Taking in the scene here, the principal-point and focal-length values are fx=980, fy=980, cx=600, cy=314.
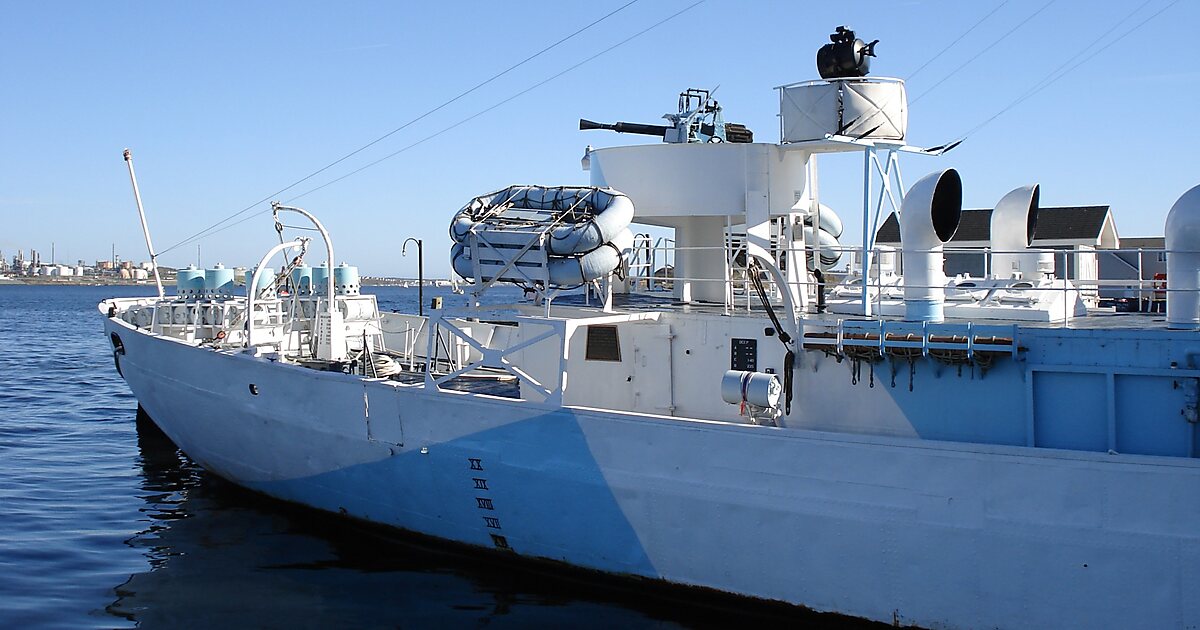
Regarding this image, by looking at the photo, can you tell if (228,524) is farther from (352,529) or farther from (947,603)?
(947,603)

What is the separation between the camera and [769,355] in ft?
41.2

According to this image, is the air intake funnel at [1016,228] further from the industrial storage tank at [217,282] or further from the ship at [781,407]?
the industrial storage tank at [217,282]

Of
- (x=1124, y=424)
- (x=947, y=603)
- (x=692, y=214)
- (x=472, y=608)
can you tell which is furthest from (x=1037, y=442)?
(x=472, y=608)

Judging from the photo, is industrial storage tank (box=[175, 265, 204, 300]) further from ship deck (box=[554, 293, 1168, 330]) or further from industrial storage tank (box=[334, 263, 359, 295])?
ship deck (box=[554, 293, 1168, 330])

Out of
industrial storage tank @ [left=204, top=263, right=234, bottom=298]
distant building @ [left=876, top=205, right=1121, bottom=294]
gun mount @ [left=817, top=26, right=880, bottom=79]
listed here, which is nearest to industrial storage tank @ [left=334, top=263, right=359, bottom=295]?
industrial storage tank @ [left=204, top=263, right=234, bottom=298]

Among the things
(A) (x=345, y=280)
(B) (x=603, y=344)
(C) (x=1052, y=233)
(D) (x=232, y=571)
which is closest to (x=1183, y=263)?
(B) (x=603, y=344)

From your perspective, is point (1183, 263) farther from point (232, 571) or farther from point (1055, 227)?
point (1055, 227)

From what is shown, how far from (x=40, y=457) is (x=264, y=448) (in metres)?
7.96

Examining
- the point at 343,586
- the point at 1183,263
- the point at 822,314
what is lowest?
the point at 343,586

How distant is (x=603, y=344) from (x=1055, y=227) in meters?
21.5

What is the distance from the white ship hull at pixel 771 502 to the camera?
9.48m

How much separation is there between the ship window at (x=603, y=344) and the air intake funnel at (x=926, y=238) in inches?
158

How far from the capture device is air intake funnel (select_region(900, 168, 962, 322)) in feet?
36.8

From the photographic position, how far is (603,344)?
13.7 meters
